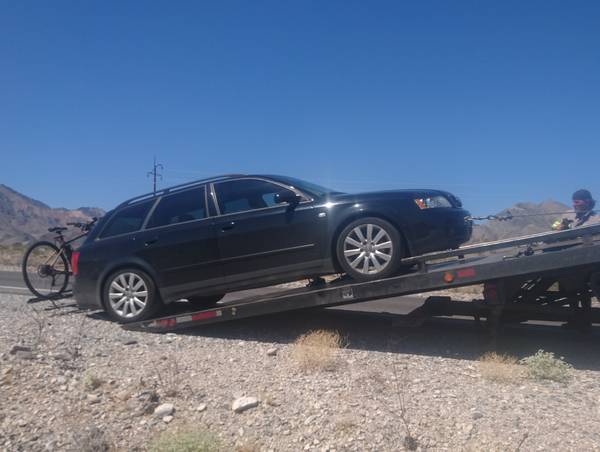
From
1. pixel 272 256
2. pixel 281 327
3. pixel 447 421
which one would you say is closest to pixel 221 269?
pixel 272 256

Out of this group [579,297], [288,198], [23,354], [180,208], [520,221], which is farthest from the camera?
[520,221]

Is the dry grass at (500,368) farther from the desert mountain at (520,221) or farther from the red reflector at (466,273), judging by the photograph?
the desert mountain at (520,221)

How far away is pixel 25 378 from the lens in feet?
17.2

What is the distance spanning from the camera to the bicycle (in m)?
9.52

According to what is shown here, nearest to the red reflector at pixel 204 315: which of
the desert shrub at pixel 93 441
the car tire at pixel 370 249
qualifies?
the car tire at pixel 370 249

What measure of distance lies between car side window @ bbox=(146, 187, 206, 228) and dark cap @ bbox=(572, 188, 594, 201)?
16.2ft

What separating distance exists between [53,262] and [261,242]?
4923mm

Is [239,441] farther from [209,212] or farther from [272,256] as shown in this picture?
[209,212]

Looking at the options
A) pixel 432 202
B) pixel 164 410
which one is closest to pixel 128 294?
pixel 164 410

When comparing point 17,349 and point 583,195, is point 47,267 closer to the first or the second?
point 17,349

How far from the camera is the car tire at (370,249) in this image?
611 cm

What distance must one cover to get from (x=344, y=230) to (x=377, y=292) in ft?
2.67

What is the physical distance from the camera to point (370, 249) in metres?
6.21

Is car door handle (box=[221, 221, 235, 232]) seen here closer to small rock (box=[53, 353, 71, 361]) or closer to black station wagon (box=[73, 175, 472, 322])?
black station wagon (box=[73, 175, 472, 322])
